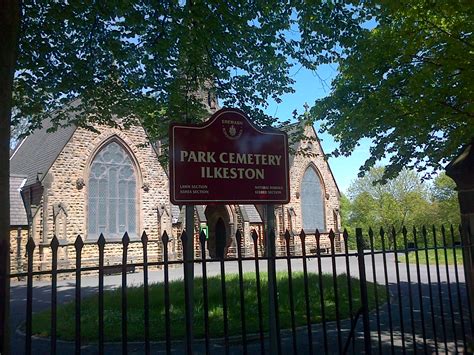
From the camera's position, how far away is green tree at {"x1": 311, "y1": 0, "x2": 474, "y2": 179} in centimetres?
663

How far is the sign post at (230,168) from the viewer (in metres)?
3.75

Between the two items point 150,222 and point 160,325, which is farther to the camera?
point 150,222

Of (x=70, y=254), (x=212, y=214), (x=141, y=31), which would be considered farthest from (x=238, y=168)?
(x=212, y=214)

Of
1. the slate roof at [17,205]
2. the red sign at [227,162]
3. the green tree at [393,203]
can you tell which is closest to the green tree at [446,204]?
the green tree at [393,203]

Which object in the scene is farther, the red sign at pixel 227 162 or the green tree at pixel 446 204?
the green tree at pixel 446 204

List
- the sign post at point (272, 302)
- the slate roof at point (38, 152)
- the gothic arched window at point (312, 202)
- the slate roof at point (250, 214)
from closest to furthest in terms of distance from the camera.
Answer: the sign post at point (272, 302)
the slate roof at point (38, 152)
the slate roof at point (250, 214)
the gothic arched window at point (312, 202)

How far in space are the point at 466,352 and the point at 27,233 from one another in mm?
19765

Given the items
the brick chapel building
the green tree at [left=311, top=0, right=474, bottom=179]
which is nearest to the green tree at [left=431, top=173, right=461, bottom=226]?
the brick chapel building

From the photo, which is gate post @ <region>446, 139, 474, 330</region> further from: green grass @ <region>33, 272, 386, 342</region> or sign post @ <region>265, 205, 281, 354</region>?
green grass @ <region>33, 272, 386, 342</region>

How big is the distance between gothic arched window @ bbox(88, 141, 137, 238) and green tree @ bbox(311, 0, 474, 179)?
14652 mm

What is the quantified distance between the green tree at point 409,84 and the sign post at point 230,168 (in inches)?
146

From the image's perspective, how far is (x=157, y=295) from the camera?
9789 millimetres

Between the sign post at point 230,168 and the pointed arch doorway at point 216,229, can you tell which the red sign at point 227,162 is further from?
the pointed arch doorway at point 216,229

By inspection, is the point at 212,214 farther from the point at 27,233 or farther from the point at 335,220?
the point at 27,233
